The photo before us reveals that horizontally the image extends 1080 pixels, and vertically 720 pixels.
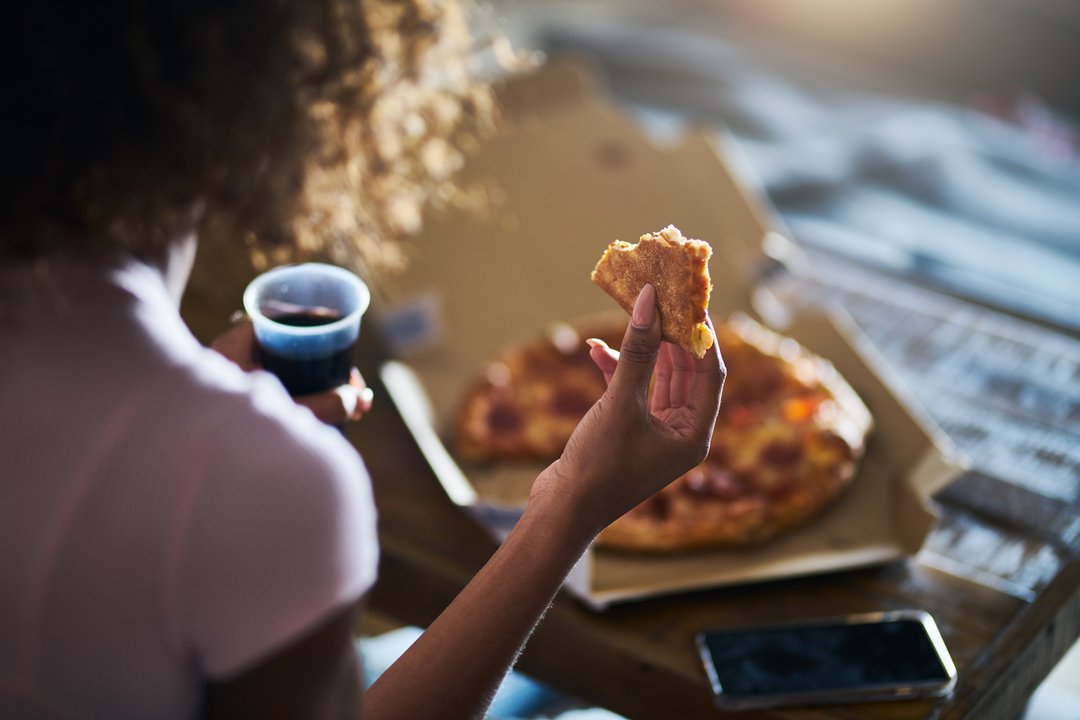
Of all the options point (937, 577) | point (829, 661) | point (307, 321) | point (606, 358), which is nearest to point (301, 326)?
point (307, 321)

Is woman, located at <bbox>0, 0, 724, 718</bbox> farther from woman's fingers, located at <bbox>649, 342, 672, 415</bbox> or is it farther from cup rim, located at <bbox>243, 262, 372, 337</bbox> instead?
woman's fingers, located at <bbox>649, 342, 672, 415</bbox>

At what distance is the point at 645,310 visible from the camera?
2.85 feet

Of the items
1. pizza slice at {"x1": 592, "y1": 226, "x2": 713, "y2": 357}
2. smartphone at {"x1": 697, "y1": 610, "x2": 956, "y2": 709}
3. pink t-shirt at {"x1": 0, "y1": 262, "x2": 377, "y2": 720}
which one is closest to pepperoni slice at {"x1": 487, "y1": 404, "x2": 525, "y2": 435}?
smartphone at {"x1": 697, "y1": 610, "x2": 956, "y2": 709}

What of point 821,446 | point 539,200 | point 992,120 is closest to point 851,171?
point 992,120

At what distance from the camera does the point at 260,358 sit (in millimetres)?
1054

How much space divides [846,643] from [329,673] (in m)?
0.68

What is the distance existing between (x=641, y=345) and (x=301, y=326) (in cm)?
34

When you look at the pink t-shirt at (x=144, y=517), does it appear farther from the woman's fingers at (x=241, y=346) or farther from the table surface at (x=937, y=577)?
the table surface at (x=937, y=577)

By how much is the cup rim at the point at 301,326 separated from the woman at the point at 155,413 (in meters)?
0.25

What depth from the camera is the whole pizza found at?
1.42 metres

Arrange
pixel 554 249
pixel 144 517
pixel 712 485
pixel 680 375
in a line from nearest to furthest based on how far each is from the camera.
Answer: pixel 144 517 → pixel 680 375 → pixel 712 485 → pixel 554 249

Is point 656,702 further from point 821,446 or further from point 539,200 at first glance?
point 539,200

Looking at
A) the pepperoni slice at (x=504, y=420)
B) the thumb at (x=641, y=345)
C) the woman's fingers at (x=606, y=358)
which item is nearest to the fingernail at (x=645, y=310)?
the thumb at (x=641, y=345)

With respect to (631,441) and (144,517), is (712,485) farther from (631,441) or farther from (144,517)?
(144,517)
